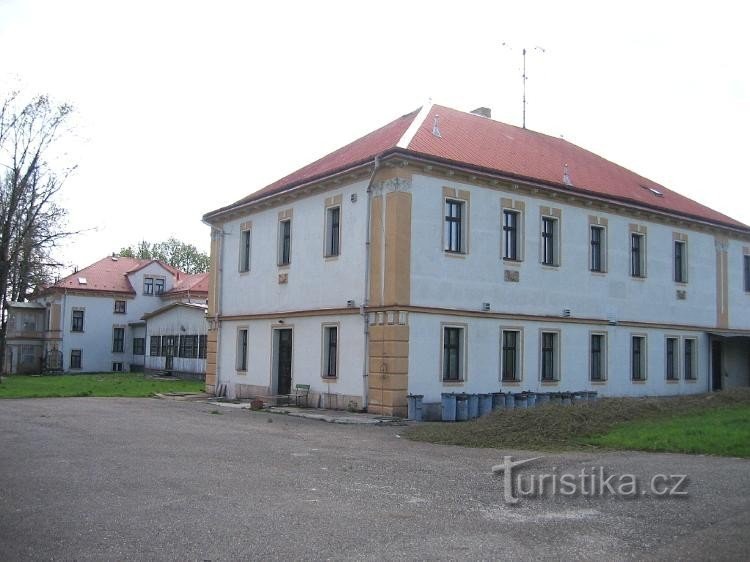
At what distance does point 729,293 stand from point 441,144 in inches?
630

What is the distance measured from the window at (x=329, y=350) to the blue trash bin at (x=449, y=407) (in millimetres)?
4236

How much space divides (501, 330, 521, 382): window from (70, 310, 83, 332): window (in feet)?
139

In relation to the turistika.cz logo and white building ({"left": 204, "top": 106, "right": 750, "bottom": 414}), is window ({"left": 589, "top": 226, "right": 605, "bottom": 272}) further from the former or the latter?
the turistika.cz logo

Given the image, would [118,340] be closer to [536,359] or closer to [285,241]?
[285,241]

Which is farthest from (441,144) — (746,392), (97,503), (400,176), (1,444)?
(97,503)

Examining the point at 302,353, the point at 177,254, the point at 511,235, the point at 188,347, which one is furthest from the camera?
the point at 177,254

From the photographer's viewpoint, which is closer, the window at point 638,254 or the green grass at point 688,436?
the green grass at point 688,436

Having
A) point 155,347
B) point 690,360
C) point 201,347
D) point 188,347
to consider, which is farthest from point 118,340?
point 690,360

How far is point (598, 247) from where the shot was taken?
88.9ft

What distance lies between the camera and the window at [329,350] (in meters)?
23.9

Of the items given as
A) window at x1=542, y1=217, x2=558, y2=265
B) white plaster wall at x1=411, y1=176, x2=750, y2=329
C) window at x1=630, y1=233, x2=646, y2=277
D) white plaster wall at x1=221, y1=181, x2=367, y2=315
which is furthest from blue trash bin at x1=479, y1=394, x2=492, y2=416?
window at x1=630, y1=233, x2=646, y2=277

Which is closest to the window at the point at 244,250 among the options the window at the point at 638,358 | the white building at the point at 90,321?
the window at the point at 638,358

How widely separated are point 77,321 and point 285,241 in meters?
36.1

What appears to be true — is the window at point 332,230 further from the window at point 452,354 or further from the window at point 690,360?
the window at point 690,360
